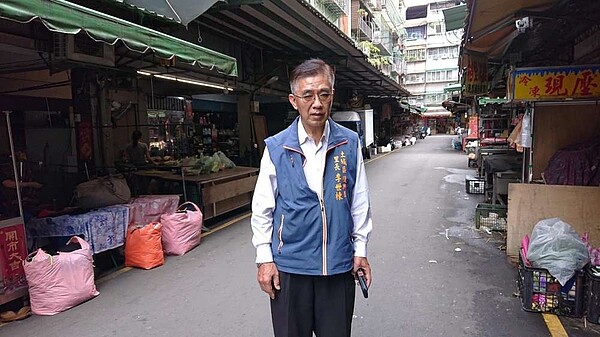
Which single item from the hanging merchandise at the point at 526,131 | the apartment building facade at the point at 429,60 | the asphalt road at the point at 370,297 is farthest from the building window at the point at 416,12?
the asphalt road at the point at 370,297

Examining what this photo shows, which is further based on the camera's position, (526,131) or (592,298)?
(526,131)

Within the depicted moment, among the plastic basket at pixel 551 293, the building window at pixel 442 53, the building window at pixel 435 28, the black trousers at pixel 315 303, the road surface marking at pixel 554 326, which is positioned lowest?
the road surface marking at pixel 554 326

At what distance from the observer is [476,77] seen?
8742 millimetres

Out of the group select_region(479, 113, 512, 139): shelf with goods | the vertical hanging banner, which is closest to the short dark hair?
the vertical hanging banner

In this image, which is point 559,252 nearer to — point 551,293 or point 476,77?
point 551,293

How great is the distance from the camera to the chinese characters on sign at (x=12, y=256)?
12.6ft

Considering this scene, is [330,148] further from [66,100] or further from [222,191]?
[66,100]

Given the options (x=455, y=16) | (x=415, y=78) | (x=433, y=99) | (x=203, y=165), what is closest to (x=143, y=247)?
(x=203, y=165)

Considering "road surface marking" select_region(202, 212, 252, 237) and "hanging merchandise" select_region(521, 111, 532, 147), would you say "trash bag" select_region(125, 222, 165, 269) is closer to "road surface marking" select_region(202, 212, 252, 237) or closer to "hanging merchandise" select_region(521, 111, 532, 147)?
"road surface marking" select_region(202, 212, 252, 237)

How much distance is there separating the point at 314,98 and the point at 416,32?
6349 cm

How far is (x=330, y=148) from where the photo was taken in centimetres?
208

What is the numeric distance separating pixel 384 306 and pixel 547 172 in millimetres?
3178

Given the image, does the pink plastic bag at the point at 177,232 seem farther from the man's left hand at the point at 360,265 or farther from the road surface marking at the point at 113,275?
the man's left hand at the point at 360,265

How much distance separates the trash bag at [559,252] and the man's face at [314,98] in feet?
9.02
